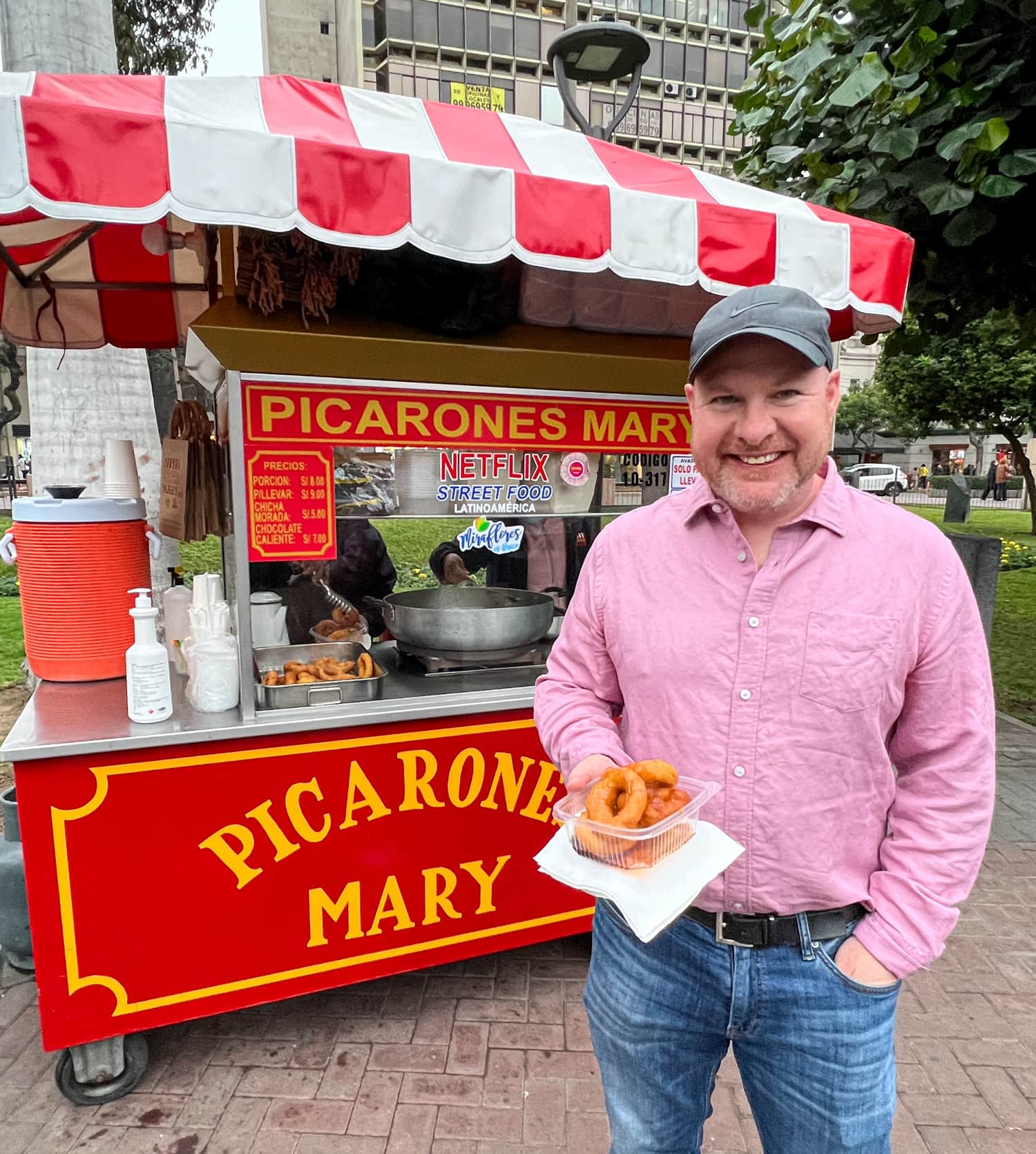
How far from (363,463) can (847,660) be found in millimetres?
1800

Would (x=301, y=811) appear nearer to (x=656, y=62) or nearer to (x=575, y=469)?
(x=575, y=469)

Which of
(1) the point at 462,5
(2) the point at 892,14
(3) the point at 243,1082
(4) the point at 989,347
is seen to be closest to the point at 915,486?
(4) the point at 989,347

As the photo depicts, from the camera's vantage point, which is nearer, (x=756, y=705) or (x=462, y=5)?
(x=756, y=705)

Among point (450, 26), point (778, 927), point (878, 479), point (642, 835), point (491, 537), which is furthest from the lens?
point (450, 26)

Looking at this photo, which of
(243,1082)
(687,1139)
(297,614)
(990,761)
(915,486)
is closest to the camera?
(990,761)

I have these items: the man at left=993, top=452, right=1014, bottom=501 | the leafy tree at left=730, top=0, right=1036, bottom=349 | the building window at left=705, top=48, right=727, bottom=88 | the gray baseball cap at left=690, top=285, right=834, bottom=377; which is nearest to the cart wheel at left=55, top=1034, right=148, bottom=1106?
the gray baseball cap at left=690, top=285, right=834, bottom=377

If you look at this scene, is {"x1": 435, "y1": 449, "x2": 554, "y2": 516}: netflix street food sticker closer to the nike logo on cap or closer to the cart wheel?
the nike logo on cap

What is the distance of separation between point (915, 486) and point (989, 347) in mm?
31282

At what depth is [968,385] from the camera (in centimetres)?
1717

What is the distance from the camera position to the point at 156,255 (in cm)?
408

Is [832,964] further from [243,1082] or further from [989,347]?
[989,347]

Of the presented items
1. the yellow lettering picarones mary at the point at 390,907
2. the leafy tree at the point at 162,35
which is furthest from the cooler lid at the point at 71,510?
the leafy tree at the point at 162,35

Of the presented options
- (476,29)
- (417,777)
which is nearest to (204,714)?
(417,777)

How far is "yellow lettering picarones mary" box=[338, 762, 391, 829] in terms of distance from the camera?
8.14 ft
